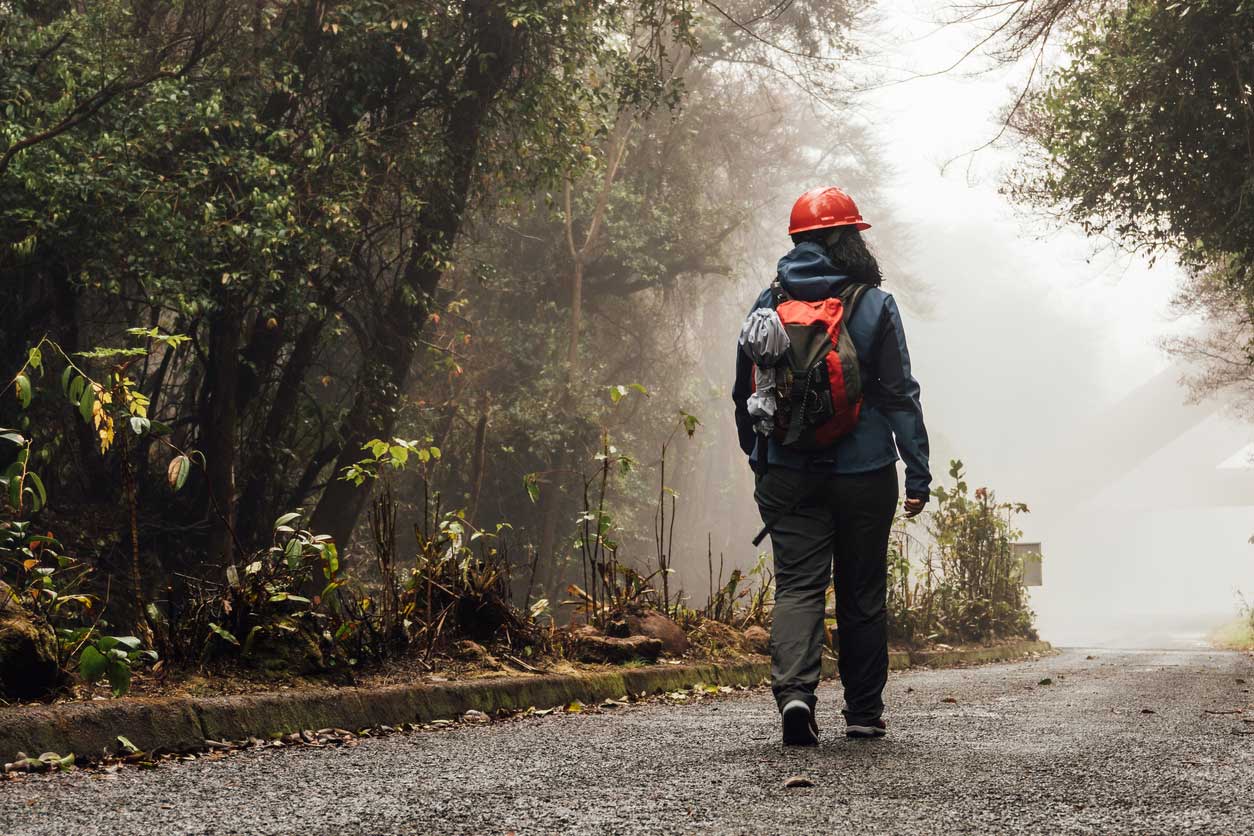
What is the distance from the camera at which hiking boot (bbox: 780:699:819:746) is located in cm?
418

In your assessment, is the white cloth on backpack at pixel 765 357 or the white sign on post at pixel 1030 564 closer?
the white cloth on backpack at pixel 765 357

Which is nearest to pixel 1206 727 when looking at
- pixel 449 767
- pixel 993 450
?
pixel 449 767

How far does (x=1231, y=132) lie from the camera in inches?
458

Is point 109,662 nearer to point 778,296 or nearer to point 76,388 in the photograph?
point 76,388

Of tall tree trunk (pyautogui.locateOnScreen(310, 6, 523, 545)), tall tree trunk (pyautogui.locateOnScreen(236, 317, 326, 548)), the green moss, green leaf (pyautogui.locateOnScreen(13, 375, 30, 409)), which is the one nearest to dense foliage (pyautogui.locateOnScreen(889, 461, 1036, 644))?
tall tree trunk (pyautogui.locateOnScreen(310, 6, 523, 545))

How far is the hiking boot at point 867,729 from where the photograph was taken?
14.5ft

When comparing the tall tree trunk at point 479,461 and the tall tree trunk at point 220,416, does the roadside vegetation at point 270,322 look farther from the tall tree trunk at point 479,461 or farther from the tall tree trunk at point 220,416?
the tall tree trunk at point 479,461

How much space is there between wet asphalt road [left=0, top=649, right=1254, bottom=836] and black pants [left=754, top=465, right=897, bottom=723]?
0.88 feet

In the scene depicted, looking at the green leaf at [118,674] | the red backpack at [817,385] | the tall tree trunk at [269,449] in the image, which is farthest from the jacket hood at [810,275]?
the tall tree trunk at [269,449]

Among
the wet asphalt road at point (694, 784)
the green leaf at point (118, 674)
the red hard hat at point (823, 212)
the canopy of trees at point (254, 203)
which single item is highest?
the canopy of trees at point (254, 203)

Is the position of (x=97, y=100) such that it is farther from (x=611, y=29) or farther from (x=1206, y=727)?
(x=1206, y=727)

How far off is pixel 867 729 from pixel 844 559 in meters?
0.61

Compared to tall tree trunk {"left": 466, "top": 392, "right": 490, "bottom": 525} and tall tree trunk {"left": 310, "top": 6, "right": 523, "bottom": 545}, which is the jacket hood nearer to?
tall tree trunk {"left": 466, "top": 392, "right": 490, "bottom": 525}

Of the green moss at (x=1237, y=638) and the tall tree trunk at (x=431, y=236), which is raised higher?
the tall tree trunk at (x=431, y=236)
